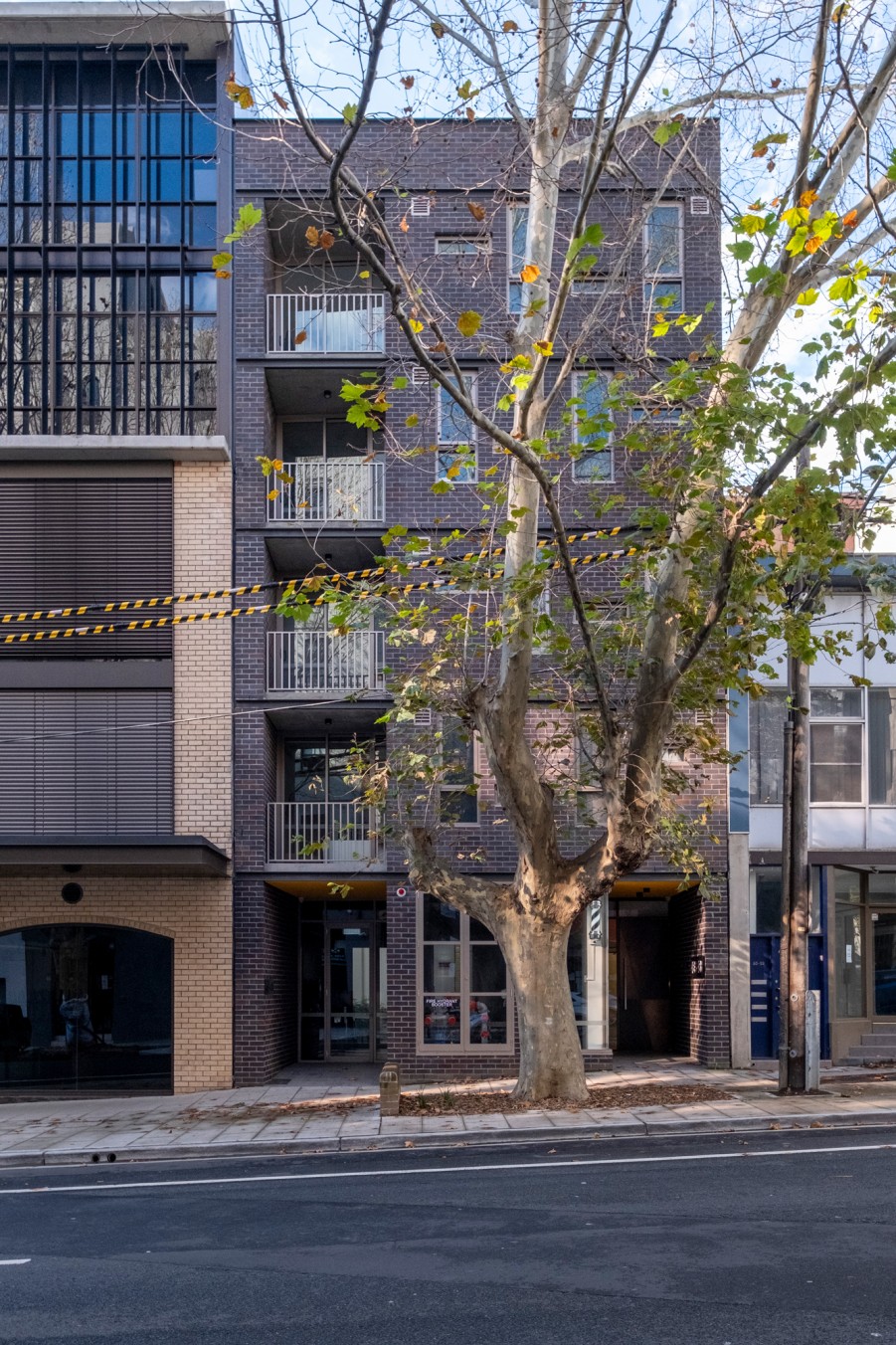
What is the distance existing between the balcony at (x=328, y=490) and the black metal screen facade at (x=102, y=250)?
5.17ft

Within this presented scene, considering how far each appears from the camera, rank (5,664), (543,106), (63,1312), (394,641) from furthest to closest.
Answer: (5,664), (394,641), (543,106), (63,1312)

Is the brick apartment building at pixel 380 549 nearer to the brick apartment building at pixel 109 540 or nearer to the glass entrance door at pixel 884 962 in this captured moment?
the brick apartment building at pixel 109 540

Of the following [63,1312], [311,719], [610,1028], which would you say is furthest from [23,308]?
[63,1312]

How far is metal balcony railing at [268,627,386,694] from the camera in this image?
2098 cm

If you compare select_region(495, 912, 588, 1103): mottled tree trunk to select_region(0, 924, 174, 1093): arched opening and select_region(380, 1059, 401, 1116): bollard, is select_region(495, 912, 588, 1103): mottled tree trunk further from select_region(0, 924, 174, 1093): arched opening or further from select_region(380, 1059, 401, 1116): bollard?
select_region(0, 924, 174, 1093): arched opening

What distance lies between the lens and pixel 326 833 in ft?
68.9

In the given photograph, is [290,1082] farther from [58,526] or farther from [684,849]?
[58,526]

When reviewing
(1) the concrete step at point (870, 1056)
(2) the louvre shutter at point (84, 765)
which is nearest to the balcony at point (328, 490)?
(2) the louvre shutter at point (84, 765)

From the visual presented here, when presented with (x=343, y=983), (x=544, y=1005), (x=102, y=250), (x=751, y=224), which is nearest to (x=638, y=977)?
(x=343, y=983)

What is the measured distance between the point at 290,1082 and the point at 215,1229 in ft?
35.4

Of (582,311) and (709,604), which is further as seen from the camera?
(582,311)

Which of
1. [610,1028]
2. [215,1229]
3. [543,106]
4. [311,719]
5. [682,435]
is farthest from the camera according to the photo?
[610,1028]

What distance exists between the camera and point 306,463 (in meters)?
21.5

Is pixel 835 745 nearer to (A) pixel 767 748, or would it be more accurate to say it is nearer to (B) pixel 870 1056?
(A) pixel 767 748
